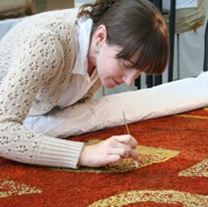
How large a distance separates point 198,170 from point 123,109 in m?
0.50

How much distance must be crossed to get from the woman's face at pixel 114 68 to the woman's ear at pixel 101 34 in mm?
14

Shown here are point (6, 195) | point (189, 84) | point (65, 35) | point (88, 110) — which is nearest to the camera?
point (6, 195)

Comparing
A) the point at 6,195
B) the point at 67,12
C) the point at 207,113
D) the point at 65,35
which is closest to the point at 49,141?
the point at 6,195

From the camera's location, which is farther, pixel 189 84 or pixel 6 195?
pixel 189 84

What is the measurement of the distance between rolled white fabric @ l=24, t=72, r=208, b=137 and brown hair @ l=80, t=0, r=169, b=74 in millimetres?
337

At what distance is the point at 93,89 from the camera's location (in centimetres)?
135

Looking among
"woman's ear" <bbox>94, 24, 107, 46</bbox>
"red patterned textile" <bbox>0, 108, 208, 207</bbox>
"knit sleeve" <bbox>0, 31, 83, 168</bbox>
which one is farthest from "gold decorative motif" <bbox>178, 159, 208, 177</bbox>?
"woman's ear" <bbox>94, 24, 107, 46</bbox>

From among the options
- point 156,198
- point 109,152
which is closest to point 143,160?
point 109,152

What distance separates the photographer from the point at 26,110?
3.21 feet

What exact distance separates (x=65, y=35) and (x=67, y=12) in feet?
0.44

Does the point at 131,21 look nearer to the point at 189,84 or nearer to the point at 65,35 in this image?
the point at 65,35

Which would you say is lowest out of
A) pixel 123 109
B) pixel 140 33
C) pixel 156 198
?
pixel 123 109

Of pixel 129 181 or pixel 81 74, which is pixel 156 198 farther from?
pixel 81 74

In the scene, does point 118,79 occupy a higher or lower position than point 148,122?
higher
